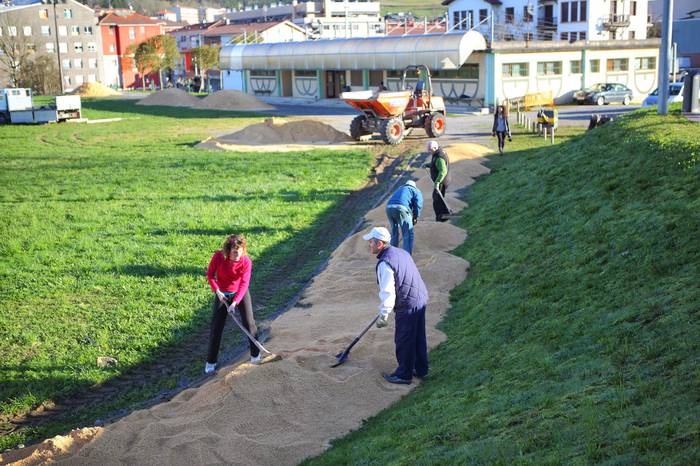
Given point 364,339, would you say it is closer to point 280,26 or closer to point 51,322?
point 51,322

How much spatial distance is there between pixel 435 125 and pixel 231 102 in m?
29.6

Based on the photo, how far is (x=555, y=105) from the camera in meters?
49.0

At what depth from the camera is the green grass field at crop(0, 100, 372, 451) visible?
10984 mm

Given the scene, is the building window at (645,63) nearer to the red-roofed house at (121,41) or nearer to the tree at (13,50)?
the tree at (13,50)

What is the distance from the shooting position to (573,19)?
59.8 meters

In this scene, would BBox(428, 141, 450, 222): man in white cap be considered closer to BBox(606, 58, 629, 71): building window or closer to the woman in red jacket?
the woman in red jacket

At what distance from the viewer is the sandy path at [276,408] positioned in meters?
7.41

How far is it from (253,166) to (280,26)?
53.7 metres

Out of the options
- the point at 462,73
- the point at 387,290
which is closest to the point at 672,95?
the point at 462,73

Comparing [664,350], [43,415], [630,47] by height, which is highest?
[630,47]

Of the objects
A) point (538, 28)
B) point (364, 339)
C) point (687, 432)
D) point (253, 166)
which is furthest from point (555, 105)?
point (687, 432)

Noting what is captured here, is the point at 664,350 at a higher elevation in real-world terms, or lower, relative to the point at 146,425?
higher

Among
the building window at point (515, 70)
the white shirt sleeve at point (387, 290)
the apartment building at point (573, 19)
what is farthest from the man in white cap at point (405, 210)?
the apartment building at point (573, 19)

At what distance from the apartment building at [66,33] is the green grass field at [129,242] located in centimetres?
7071
